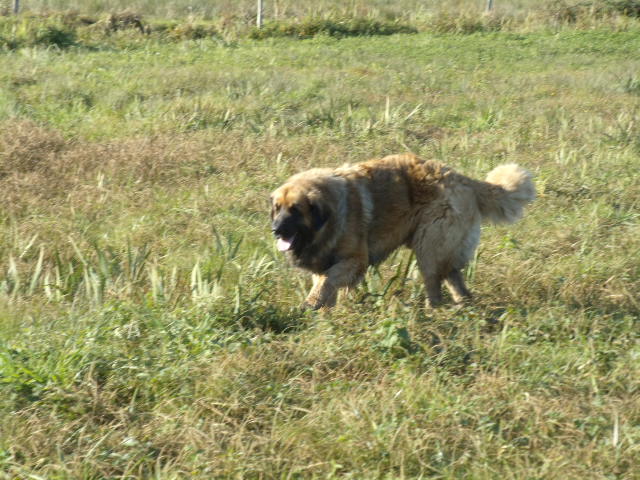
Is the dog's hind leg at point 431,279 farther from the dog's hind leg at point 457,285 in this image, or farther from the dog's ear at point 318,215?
the dog's ear at point 318,215

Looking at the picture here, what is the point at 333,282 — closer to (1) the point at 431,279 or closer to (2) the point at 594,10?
(1) the point at 431,279

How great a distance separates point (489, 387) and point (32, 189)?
17.7ft

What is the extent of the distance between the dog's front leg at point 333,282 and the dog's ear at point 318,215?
0.33 metres

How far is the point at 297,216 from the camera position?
5953 mm

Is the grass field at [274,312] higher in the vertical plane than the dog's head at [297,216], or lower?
lower

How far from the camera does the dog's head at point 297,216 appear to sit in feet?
19.5

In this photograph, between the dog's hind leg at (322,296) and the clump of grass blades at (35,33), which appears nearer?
the dog's hind leg at (322,296)

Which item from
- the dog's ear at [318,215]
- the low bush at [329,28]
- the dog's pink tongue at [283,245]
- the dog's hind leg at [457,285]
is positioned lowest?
the dog's hind leg at [457,285]

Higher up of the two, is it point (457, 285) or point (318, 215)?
point (318, 215)

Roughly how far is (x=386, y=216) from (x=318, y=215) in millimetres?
621

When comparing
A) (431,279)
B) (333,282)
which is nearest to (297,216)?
(333,282)

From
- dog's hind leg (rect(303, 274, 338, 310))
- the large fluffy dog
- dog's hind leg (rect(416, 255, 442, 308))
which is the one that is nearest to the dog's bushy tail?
the large fluffy dog

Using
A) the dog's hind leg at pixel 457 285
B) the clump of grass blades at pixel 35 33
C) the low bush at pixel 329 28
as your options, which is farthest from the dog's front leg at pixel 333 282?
the low bush at pixel 329 28

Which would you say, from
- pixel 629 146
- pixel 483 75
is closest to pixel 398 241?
pixel 629 146
